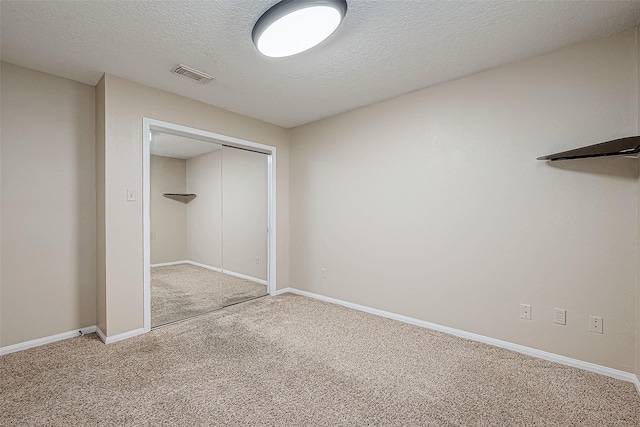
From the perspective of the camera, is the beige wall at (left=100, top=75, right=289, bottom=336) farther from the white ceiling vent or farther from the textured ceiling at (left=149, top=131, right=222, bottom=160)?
the white ceiling vent

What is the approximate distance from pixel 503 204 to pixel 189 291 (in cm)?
347

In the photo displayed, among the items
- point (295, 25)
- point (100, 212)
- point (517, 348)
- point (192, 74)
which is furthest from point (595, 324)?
point (100, 212)

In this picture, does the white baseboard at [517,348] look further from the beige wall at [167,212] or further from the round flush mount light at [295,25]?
the round flush mount light at [295,25]

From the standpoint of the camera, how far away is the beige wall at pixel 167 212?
3049 mm

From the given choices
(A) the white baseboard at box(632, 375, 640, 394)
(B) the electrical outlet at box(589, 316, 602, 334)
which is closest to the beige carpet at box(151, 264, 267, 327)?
(B) the electrical outlet at box(589, 316, 602, 334)


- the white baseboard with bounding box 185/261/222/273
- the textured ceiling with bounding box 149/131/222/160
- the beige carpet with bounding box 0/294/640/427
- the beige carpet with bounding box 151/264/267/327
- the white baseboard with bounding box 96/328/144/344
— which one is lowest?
the beige carpet with bounding box 0/294/640/427

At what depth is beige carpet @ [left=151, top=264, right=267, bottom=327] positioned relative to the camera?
3.10 meters

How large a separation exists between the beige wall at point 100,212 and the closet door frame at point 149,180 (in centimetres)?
33

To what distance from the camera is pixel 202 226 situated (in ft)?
11.8

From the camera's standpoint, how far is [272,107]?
3535mm

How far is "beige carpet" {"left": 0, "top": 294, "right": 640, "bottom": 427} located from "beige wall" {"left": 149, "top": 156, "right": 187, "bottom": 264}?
871mm

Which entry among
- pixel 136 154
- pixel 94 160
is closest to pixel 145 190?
pixel 136 154

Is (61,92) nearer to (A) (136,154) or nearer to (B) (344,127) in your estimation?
(A) (136,154)

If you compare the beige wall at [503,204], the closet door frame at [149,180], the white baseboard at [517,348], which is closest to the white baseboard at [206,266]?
the closet door frame at [149,180]
